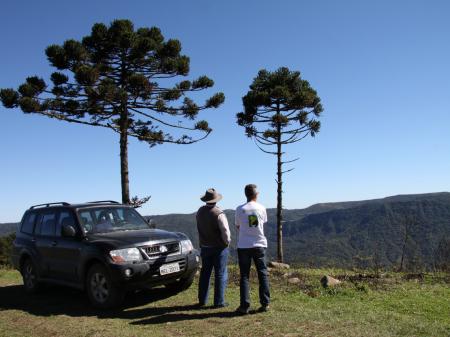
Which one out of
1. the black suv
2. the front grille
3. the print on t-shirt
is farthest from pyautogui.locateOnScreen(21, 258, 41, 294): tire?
the print on t-shirt

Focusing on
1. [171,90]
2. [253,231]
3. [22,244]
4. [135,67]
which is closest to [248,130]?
[171,90]

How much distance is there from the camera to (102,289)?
8.00m

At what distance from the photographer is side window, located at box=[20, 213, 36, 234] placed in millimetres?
10023

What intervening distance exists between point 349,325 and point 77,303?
5.13m

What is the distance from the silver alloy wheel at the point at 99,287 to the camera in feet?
26.1

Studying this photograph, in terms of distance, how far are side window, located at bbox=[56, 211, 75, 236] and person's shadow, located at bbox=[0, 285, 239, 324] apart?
1.39 m

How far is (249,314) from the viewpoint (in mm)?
7188

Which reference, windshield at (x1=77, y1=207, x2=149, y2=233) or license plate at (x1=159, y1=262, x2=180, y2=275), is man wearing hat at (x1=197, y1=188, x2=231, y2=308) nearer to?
license plate at (x1=159, y1=262, x2=180, y2=275)

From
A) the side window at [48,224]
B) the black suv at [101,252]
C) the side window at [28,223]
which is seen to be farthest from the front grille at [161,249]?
the side window at [28,223]

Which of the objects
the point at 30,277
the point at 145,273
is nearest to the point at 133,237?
the point at 145,273

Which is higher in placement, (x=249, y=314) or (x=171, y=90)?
(x=171, y=90)

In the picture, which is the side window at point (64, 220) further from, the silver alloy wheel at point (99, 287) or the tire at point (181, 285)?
the tire at point (181, 285)

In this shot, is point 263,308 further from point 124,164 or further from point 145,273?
point 124,164

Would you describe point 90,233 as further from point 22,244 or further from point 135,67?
point 135,67
